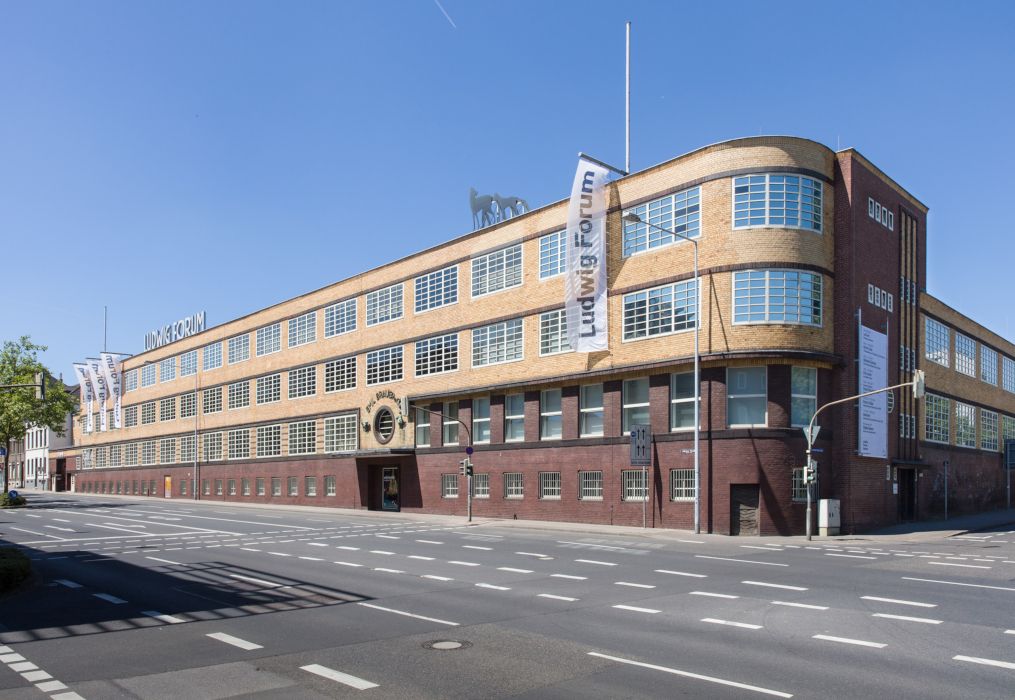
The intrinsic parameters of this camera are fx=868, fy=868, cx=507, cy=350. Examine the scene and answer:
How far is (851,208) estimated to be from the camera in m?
35.8

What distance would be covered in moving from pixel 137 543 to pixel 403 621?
1868 cm

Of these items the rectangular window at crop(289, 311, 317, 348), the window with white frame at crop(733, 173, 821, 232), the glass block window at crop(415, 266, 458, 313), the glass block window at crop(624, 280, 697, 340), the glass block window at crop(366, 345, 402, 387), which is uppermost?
the window with white frame at crop(733, 173, 821, 232)

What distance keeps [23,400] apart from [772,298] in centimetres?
6628

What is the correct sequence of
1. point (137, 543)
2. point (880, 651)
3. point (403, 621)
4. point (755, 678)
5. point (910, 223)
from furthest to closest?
1. point (910, 223)
2. point (137, 543)
3. point (403, 621)
4. point (880, 651)
5. point (755, 678)

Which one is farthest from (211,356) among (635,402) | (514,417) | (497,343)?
(635,402)

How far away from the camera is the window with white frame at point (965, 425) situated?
51438 millimetres

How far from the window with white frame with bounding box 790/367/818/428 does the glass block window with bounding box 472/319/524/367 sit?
46.5ft

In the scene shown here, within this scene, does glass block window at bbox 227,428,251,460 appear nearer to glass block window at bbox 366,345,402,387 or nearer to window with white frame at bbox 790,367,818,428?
glass block window at bbox 366,345,402,387

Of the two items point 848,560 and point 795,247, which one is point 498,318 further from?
point 848,560

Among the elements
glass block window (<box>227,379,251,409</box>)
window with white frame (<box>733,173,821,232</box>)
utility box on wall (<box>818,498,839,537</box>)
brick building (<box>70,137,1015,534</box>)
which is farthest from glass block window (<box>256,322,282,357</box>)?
utility box on wall (<box>818,498,839,537</box>)

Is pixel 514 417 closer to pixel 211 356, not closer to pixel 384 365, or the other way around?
pixel 384 365

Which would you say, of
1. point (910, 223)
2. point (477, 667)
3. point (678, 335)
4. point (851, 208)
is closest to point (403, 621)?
point (477, 667)

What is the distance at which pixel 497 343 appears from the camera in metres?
45.1

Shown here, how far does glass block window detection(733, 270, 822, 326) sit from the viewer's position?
3344 centimetres
